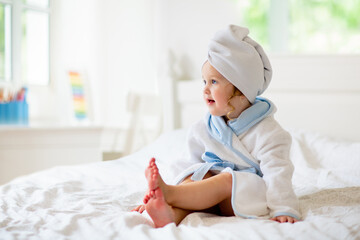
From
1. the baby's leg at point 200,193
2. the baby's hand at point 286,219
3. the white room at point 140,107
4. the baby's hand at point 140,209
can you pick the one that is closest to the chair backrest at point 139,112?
the white room at point 140,107

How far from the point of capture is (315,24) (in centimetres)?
378

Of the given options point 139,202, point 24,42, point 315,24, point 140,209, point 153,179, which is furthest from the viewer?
point 315,24

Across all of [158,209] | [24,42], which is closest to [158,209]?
[158,209]

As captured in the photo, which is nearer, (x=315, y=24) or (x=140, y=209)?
(x=140, y=209)

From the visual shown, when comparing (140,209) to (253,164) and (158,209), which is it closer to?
(158,209)

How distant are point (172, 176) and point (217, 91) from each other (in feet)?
1.02

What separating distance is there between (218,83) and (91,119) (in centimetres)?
230

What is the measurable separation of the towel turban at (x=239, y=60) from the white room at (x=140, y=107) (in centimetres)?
19

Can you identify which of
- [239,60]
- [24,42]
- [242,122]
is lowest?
[242,122]

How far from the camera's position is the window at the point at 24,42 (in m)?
3.40

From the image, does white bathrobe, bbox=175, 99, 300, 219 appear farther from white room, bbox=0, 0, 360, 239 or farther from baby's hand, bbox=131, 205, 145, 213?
baby's hand, bbox=131, 205, 145, 213

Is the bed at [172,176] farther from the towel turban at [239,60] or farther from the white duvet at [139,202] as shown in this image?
the towel turban at [239,60]

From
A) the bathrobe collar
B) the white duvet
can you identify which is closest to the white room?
the white duvet

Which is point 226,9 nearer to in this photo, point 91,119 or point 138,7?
point 138,7
